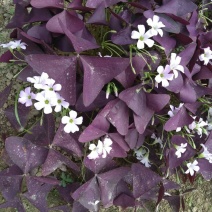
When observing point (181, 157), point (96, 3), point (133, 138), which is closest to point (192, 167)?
point (181, 157)

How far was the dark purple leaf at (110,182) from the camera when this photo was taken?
1535 millimetres

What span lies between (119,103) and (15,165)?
1.59 ft

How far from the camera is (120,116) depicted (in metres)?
1.38

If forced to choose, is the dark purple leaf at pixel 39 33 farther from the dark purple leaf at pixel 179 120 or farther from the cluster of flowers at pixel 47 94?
the dark purple leaf at pixel 179 120

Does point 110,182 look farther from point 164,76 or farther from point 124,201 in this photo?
point 164,76

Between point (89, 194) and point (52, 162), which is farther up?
point (52, 162)

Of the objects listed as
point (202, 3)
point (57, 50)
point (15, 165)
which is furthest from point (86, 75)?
point (202, 3)

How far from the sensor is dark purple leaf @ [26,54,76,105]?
1.25 metres

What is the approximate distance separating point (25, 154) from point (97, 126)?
306 mm

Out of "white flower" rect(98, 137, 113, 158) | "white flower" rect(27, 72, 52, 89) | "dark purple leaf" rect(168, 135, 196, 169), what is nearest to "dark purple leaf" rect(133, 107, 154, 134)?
"white flower" rect(98, 137, 113, 158)

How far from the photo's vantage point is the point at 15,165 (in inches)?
60.7

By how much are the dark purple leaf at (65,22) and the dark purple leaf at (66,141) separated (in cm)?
34

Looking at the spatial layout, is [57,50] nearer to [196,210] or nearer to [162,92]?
[162,92]

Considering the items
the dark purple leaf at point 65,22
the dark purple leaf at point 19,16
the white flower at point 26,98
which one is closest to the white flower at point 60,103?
the white flower at point 26,98
